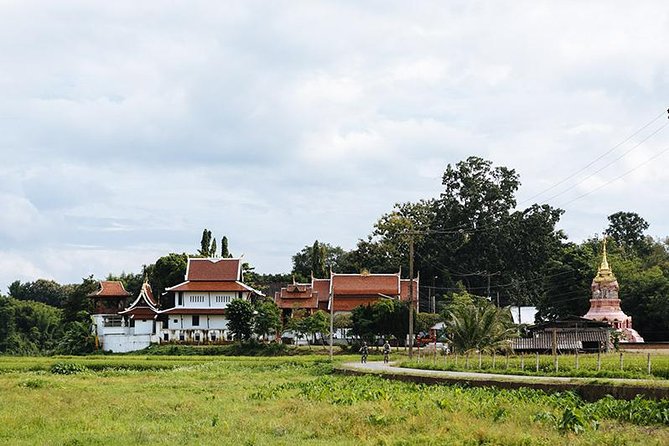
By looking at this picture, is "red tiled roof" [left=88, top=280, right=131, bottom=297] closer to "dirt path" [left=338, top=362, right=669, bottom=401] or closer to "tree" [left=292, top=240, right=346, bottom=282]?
"tree" [left=292, top=240, right=346, bottom=282]

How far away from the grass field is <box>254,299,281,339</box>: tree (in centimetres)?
3266

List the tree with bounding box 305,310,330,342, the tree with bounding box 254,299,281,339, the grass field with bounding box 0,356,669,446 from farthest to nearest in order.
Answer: the tree with bounding box 254,299,281,339 < the tree with bounding box 305,310,330,342 < the grass field with bounding box 0,356,669,446

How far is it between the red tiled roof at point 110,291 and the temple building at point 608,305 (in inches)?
1668

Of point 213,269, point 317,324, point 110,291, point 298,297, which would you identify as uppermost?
point 213,269

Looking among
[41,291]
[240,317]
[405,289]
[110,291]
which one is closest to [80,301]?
[110,291]

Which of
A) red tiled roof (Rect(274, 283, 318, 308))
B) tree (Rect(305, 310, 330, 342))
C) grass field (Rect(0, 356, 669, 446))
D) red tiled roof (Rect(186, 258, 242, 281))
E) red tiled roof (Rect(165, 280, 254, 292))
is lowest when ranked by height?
grass field (Rect(0, 356, 669, 446))

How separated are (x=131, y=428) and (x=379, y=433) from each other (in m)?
6.81

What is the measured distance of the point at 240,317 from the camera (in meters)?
71.4

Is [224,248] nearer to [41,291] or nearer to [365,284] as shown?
[365,284]

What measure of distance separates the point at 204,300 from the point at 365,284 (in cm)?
1620

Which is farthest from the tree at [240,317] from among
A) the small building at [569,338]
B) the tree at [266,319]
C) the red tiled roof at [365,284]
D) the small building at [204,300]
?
the small building at [569,338]

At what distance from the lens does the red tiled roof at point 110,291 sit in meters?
79.8

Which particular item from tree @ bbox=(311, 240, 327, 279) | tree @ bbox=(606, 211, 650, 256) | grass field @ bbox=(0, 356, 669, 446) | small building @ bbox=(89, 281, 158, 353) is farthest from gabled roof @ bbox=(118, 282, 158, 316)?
tree @ bbox=(606, 211, 650, 256)

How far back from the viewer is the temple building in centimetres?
6425
